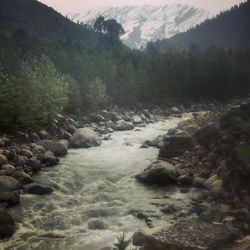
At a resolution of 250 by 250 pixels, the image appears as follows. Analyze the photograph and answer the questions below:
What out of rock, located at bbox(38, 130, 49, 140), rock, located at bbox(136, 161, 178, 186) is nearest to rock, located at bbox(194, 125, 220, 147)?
rock, located at bbox(136, 161, 178, 186)

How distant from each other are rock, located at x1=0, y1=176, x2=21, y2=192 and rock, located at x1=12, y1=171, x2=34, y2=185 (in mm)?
1025

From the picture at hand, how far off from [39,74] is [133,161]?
1214 cm

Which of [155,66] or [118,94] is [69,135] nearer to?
[118,94]

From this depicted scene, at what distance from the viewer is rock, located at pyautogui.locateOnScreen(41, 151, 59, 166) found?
20.2 metres

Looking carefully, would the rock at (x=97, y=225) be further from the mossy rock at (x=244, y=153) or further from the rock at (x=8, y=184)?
the mossy rock at (x=244, y=153)

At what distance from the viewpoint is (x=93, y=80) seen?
154ft

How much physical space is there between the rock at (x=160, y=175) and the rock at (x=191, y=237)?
5925mm

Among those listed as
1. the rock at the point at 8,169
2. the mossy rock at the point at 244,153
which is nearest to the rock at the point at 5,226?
the rock at the point at 8,169

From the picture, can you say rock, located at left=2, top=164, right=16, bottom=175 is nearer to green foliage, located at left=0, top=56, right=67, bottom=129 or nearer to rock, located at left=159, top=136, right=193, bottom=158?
green foliage, located at left=0, top=56, right=67, bottom=129

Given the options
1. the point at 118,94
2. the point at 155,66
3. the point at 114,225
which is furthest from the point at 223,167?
the point at 155,66

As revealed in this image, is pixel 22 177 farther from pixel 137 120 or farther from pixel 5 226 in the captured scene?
pixel 137 120

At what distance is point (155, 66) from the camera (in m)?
64.0

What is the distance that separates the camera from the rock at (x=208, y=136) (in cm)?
2011

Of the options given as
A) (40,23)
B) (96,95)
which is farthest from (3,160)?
(40,23)
